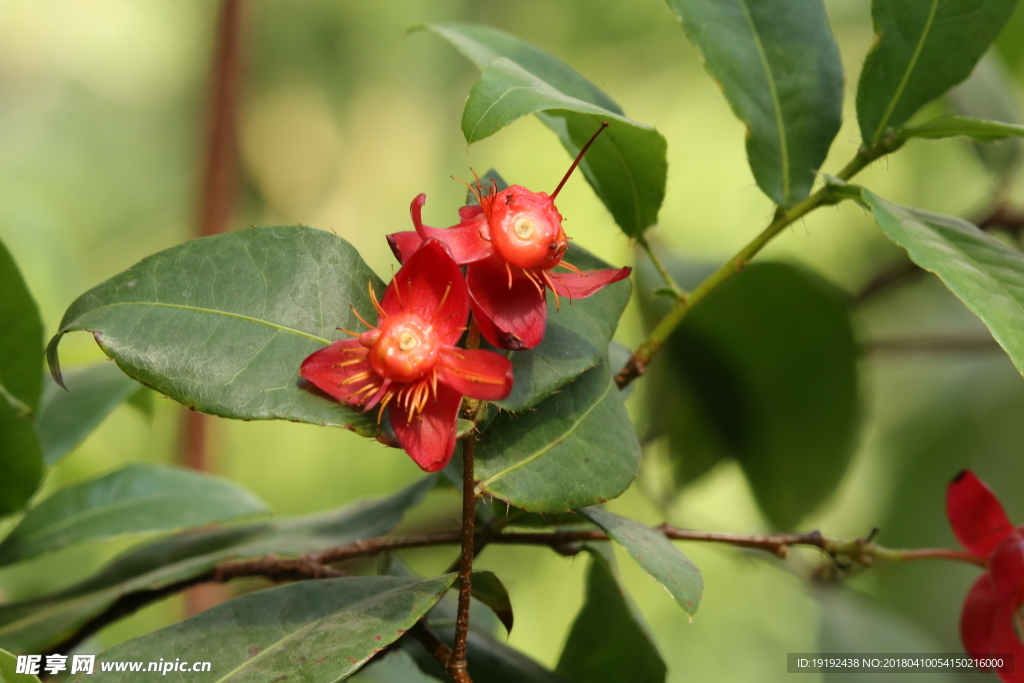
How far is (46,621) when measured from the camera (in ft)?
1.75

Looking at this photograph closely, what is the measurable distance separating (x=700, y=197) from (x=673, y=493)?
0.79 m

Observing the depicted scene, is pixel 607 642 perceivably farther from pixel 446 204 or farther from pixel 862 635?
pixel 446 204

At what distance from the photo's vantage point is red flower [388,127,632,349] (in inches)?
13.3

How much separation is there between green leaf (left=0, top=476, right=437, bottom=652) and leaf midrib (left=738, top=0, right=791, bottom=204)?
31cm

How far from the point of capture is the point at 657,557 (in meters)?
0.38

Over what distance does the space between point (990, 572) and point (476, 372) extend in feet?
1.28

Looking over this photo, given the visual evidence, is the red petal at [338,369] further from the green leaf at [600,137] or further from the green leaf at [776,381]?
the green leaf at [776,381]

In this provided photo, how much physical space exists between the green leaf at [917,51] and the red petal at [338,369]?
0.35 m

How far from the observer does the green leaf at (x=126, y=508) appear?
61 centimetres

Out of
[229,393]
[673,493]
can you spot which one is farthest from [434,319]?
[673,493]

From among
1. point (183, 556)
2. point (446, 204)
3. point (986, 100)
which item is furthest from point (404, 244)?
point (446, 204)

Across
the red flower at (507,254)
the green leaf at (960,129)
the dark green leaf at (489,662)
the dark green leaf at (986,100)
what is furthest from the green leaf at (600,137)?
the dark green leaf at (986,100)

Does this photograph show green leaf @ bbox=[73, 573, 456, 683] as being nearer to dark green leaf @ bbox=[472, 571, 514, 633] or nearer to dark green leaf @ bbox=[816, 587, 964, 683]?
dark green leaf @ bbox=[472, 571, 514, 633]

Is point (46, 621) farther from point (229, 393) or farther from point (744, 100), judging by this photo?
point (744, 100)
